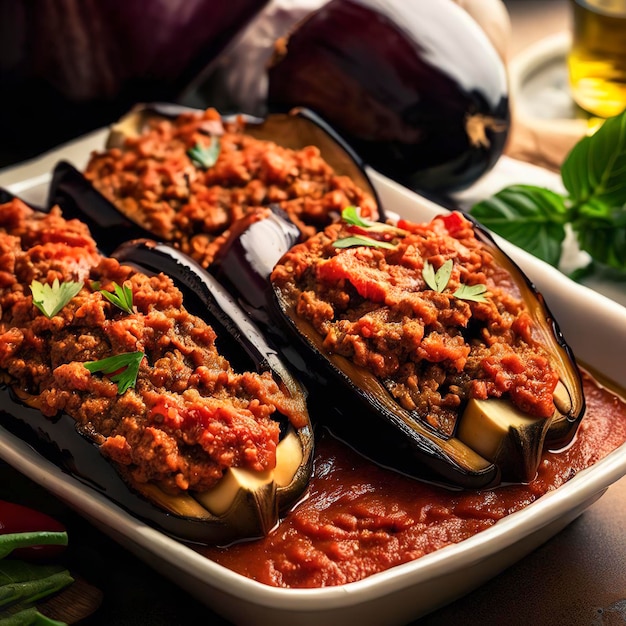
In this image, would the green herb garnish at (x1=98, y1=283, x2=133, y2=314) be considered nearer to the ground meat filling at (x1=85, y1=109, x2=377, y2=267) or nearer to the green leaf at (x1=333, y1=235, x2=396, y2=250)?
the ground meat filling at (x1=85, y1=109, x2=377, y2=267)

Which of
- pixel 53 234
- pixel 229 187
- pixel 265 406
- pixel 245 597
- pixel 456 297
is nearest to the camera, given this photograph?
pixel 245 597

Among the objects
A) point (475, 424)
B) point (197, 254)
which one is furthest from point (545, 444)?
point (197, 254)

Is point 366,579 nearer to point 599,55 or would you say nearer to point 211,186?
point 211,186

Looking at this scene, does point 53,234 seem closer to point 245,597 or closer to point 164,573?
point 164,573

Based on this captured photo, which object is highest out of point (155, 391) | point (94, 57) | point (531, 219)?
point (155, 391)

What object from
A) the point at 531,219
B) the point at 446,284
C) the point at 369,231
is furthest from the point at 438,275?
the point at 531,219

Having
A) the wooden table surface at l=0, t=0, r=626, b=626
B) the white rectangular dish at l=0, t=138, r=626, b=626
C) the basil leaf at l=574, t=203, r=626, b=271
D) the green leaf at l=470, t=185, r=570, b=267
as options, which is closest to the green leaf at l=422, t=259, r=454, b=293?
the white rectangular dish at l=0, t=138, r=626, b=626

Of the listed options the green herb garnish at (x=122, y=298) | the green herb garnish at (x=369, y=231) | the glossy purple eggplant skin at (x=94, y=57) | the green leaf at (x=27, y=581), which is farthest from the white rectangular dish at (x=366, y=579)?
the glossy purple eggplant skin at (x=94, y=57)
